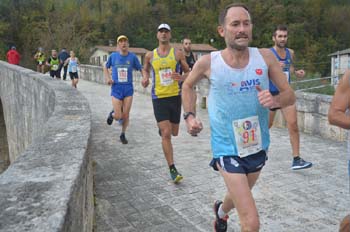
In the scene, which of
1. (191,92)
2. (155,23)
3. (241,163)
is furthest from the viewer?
(155,23)

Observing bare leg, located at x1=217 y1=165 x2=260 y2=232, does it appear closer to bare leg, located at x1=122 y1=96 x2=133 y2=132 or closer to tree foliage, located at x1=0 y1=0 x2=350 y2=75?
bare leg, located at x1=122 y1=96 x2=133 y2=132

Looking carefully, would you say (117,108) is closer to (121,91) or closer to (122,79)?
(121,91)

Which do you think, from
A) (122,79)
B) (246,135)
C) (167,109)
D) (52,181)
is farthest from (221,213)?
(122,79)

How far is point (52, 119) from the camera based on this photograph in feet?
14.0

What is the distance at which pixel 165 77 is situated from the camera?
5.80 m

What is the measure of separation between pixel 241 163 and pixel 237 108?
16.3 inches

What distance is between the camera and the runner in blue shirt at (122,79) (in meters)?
7.85

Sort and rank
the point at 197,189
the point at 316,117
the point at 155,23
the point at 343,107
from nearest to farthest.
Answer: the point at 343,107, the point at 197,189, the point at 316,117, the point at 155,23

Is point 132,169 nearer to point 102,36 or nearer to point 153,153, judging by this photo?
point 153,153

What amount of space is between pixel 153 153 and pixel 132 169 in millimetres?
1041

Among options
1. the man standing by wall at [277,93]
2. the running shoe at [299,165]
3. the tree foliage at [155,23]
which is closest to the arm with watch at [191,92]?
the man standing by wall at [277,93]

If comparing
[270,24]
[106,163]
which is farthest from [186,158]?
[270,24]

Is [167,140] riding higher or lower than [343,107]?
lower

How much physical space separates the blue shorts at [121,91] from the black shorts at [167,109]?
7.26 ft
